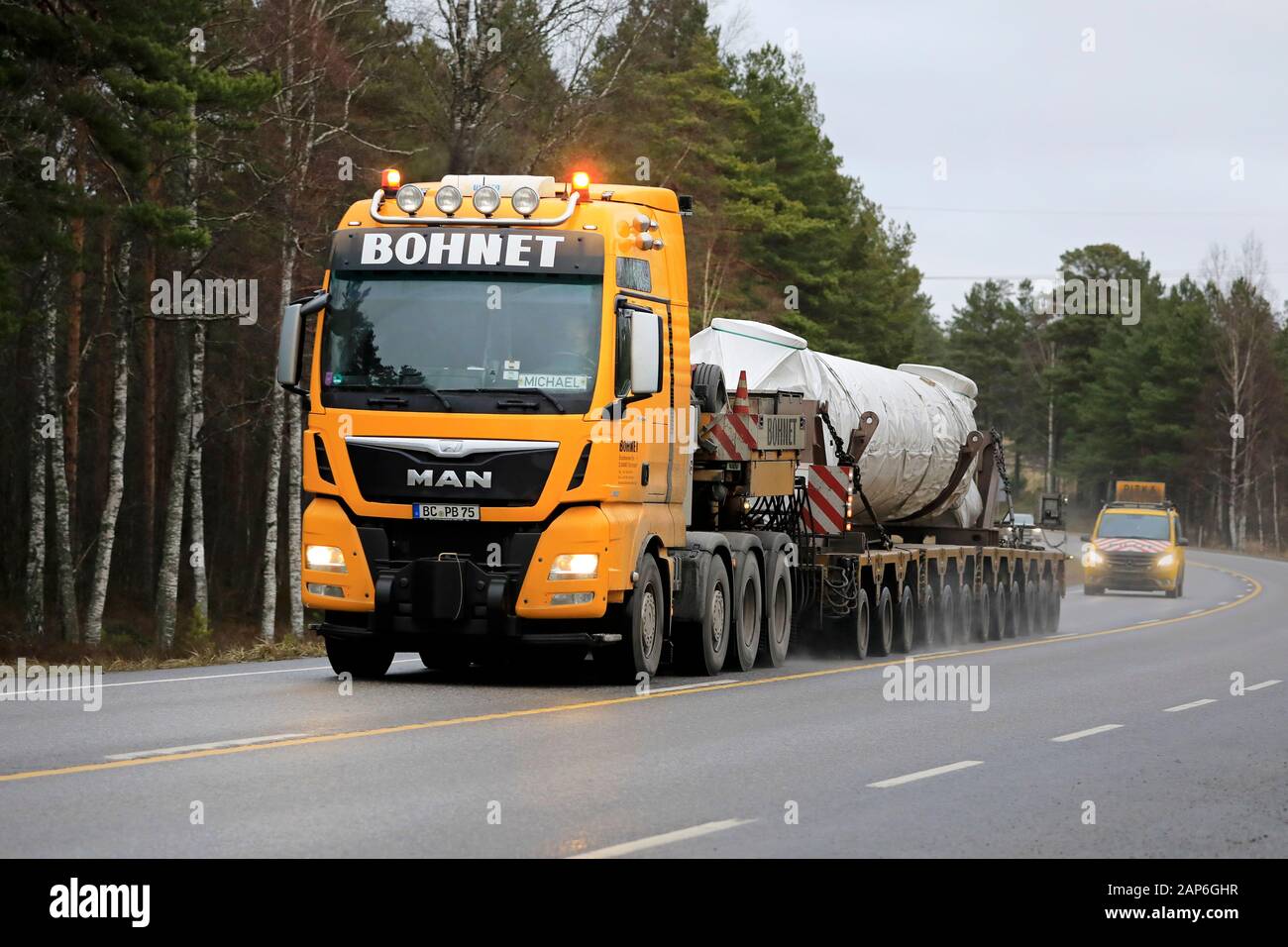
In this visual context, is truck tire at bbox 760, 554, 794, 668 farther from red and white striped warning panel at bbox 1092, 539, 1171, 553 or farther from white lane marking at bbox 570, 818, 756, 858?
red and white striped warning panel at bbox 1092, 539, 1171, 553

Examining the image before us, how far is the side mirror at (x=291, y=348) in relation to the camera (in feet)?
49.5

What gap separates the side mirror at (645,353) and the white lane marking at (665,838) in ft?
22.0

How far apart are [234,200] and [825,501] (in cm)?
1675

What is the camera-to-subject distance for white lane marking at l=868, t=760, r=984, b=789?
34.5 feet

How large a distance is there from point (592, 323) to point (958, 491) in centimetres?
1352

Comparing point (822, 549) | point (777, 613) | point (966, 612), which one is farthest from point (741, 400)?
point (966, 612)

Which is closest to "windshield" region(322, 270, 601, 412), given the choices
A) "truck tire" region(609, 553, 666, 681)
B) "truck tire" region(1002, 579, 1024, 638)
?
"truck tire" region(609, 553, 666, 681)

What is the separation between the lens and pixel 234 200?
34906 mm

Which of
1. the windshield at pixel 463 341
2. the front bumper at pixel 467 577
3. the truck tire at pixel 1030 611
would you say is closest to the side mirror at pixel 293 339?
the windshield at pixel 463 341

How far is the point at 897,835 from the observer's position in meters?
8.70

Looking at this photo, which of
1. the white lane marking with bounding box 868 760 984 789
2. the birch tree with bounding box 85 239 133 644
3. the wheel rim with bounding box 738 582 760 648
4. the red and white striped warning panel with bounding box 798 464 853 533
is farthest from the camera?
the birch tree with bounding box 85 239 133 644

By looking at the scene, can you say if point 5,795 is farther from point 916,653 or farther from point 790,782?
point 916,653

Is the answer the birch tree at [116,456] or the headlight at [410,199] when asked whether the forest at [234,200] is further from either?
the headlight at [410,199]

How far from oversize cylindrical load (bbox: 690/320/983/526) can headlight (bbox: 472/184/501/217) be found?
173 inches
